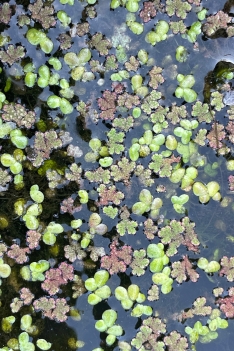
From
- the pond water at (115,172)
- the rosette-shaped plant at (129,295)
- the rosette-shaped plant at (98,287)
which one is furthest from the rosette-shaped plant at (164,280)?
the rosette-shaped plant at (98,287)

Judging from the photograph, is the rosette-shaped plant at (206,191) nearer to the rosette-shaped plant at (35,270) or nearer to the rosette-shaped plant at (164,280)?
the rosette-shaped plant at (164,280)

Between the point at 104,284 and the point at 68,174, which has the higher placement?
the point at 68,174

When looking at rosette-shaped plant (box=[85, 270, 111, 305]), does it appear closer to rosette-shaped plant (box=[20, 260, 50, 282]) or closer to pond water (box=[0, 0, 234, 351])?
pond water (box=[0, 0, 234, 351])

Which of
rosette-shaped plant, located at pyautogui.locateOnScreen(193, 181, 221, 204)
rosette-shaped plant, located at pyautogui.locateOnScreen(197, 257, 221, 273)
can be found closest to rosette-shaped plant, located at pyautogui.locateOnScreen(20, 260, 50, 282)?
rosette-shaped plant, located at pyautogui.locateOnScreen(197, 257, 221, 273)

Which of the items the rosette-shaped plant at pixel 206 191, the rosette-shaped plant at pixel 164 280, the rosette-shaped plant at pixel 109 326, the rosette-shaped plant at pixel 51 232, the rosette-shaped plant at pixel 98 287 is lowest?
the rosette-shaped plant at pixel 109 326

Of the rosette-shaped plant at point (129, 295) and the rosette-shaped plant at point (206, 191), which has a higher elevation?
the rosette-shaped plant at point (206, 191)

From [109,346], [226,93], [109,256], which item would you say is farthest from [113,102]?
[109,346]

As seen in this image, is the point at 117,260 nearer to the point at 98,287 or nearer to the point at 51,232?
the point at 98,287

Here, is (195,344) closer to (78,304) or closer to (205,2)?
(78,304)
